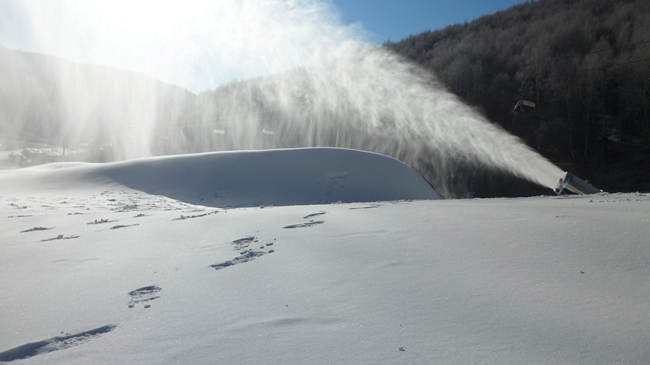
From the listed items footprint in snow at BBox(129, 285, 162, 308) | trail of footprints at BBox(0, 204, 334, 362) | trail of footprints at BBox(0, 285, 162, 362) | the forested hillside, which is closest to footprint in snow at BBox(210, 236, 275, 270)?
trail of footprints at BBox(0, 204, 334, 362)

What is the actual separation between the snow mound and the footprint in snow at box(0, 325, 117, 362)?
7595 mm

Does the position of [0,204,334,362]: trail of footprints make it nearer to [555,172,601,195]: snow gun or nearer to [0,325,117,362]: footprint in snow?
[0,325,117,362]: footprint in snow

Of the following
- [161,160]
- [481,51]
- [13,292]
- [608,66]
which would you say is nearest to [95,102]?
[161,160]

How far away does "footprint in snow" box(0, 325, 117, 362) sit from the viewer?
1.22 metres

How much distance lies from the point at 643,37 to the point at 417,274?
3191 cm

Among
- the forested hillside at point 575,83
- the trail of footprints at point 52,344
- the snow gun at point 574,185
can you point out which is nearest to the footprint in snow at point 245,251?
the trail of footprints at point 52,344

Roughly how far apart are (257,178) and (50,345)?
924 centimetres

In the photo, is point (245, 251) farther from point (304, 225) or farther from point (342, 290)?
point (342, 290)

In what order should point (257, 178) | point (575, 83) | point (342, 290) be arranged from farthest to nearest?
1. point (575, 83)
2. point (257, 178)
3. point (342, 290)

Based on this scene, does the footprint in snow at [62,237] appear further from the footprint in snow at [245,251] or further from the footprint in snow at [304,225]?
the footprint in snow at [304,225]

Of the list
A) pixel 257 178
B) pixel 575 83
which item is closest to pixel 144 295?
pixel 257 178

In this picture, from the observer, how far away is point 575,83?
23.8m

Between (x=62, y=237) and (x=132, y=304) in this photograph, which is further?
(x=62, y=237)

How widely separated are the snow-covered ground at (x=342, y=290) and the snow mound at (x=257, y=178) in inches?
244
